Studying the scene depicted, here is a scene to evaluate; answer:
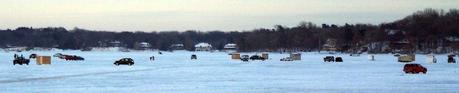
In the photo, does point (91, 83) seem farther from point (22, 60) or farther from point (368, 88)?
point (22, 60)

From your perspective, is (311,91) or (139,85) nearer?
(311,91)

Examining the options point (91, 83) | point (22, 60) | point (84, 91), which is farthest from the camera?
point (22, 60)

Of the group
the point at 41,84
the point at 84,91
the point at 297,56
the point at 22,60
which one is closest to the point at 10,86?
the point at 41,84

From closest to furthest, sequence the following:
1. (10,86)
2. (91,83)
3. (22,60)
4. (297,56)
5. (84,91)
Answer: (84,91) < (10,86) < (91,83) < (22,60) < (297,56)

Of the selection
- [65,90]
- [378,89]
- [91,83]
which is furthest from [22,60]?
[378,89]

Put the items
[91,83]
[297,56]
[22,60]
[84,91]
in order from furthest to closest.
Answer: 1. [297,56]
2. [22,60]
3. [91,83]
4. [84,91]

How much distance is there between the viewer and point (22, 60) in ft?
243

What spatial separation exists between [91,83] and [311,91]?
37.6 ft

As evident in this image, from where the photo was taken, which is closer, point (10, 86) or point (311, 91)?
point (311, 91)

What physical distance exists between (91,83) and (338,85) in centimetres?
1168

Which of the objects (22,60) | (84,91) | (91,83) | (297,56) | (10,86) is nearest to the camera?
(84,91)

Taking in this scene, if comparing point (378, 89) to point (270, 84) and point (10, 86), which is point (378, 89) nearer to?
point (270, 84)

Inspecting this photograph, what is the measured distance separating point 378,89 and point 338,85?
3.15 metres

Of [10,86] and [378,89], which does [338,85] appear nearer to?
[378,89]
